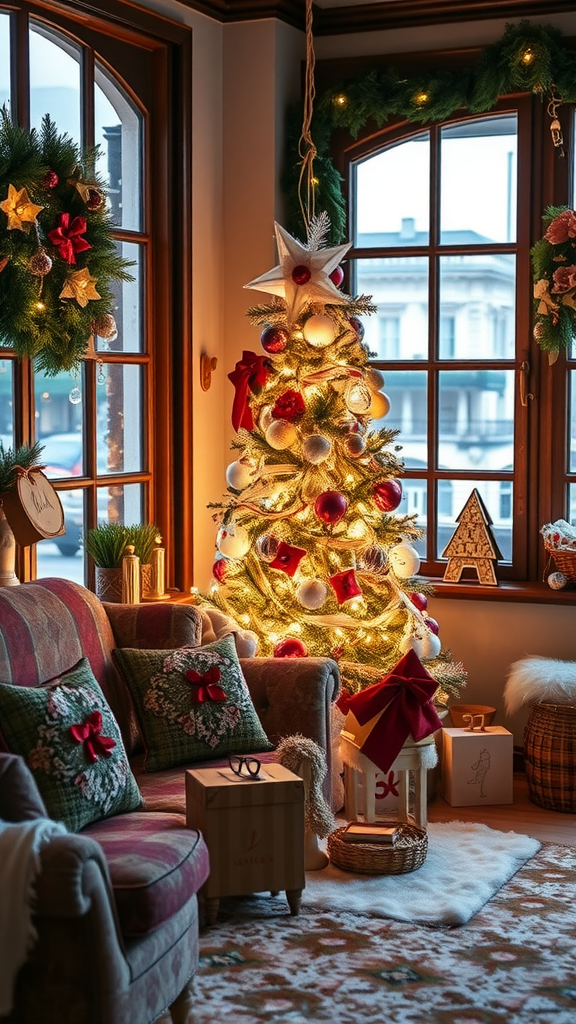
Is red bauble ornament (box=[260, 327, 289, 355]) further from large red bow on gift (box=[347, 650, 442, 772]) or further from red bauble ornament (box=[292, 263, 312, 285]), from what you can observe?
large red bow on gift (box=[347, 650, 442, 772])

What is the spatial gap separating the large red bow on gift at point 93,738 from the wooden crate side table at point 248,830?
287 millimetres

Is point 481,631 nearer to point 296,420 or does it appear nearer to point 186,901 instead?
point 296,420

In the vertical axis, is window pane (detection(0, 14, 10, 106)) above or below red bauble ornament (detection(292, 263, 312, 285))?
above

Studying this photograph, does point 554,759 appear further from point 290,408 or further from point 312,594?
point 290,408

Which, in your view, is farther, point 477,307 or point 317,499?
point 477,307

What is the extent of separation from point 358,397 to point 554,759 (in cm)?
148

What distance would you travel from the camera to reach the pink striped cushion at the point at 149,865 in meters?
2.65

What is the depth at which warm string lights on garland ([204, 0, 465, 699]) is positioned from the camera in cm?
446

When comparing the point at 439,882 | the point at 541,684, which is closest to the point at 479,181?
the point at 541,684

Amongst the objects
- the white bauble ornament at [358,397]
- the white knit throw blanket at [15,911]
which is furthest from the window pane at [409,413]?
the white knit throw blanket at [15,911]

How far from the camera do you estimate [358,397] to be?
4.50 metres

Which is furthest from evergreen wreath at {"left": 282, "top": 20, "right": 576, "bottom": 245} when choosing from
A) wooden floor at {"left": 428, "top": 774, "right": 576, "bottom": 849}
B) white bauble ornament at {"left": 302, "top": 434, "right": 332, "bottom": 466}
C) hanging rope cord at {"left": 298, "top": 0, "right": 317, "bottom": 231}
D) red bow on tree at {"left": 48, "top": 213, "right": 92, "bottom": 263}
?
wooden floor at {"left": 428, "top": 774, "right": 576, "bottom": 849}

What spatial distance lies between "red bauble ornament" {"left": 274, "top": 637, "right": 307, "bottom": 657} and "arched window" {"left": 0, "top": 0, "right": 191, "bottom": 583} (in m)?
0.77

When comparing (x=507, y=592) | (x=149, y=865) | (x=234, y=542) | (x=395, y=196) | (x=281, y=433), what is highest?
(x=395, y=196)
